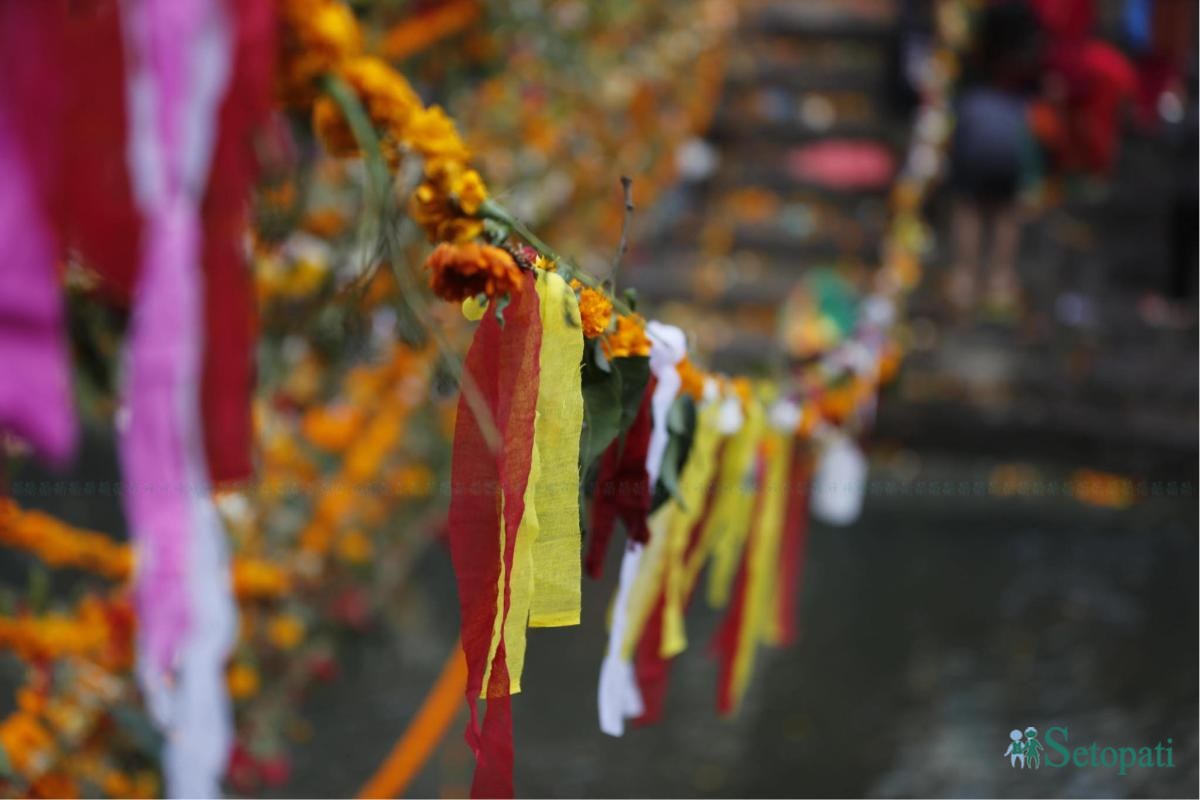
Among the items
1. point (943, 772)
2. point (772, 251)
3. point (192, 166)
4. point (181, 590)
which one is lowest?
point (943, 772)

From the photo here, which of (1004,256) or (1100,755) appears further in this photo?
(1004,256)

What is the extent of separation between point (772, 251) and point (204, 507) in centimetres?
534

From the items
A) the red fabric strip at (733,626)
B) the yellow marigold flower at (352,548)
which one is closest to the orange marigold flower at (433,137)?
the red fabric strip at (733,626)

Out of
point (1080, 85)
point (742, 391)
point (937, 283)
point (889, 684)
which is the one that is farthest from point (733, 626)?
point (1080, 85)

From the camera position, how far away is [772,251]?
6820 mm

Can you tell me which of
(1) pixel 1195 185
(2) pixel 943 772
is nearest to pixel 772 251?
(1) pixel 1195 185

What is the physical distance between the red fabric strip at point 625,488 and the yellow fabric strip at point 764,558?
792mm

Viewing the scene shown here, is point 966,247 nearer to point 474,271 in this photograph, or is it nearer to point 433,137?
point 433,137

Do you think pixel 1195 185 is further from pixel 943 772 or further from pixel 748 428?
pixel 748 428

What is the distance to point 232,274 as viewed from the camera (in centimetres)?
167

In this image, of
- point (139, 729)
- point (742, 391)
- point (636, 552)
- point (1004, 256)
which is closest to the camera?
point (636, 552)

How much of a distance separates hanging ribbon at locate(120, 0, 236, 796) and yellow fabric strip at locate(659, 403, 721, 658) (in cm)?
69

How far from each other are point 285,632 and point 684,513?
5.75ft

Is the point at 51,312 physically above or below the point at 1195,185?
below
